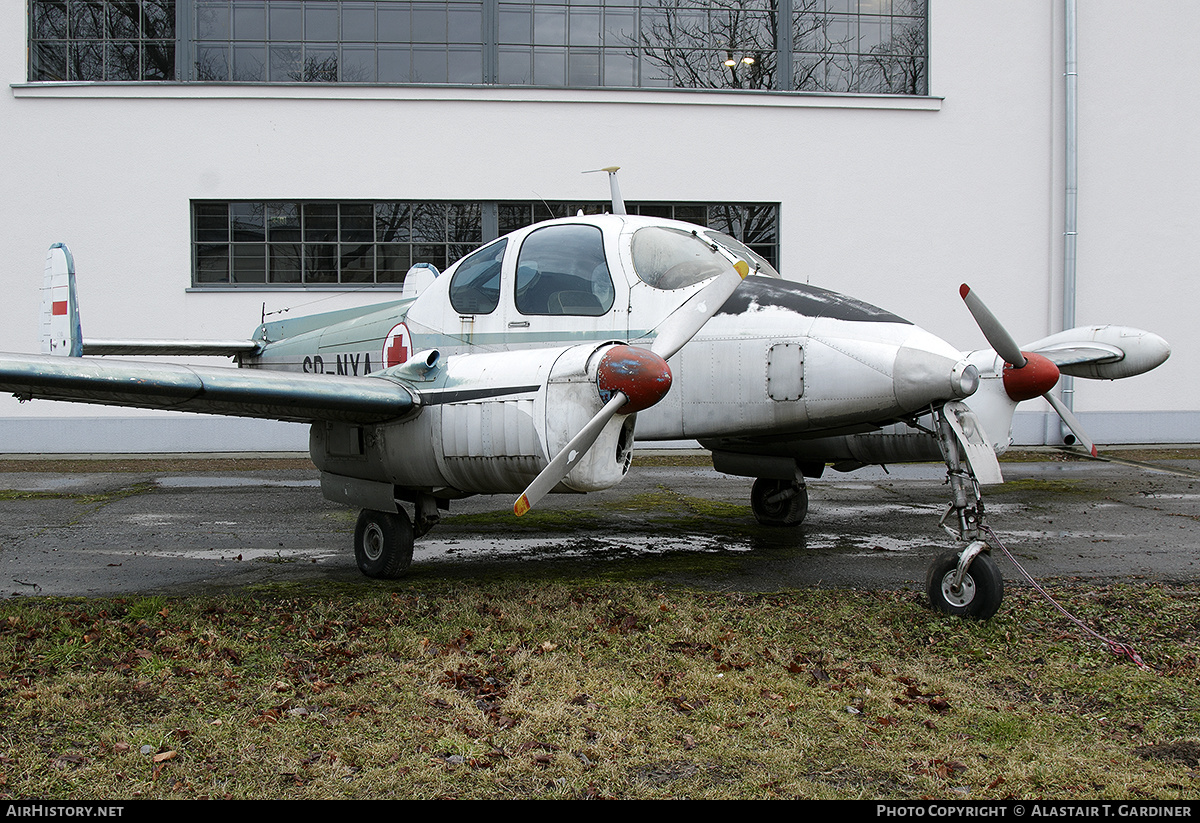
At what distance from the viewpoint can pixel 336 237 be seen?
53.1 ft

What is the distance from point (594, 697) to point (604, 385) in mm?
1840

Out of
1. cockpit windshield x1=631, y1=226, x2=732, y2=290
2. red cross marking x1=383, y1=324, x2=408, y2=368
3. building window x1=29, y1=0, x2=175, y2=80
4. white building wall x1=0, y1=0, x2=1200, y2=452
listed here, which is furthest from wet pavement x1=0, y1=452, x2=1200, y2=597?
building window x1=29, y1=0, x2=175, y2=80

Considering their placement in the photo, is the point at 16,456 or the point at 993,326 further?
the point at 16,456

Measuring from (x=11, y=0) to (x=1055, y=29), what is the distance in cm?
1885

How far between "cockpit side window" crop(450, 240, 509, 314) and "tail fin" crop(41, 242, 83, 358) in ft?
16.0

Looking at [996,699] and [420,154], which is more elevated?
[420,154]

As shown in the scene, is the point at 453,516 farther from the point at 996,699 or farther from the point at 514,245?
the point at 996,699

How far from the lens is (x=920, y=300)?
1650cm

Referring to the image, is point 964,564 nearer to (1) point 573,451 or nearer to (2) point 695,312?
(2) point 695,312

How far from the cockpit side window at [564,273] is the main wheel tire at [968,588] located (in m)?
3.03

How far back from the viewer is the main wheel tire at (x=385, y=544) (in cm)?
680

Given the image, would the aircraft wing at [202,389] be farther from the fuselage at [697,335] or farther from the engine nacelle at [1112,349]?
the engine nacelle at [1112,349]

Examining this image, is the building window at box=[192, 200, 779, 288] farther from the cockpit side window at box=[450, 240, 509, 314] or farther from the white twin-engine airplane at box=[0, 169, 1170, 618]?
the cockpit side window at box=[450, 240, 509, 314]

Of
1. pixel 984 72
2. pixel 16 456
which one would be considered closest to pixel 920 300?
pixel 984 72
